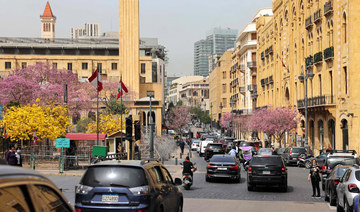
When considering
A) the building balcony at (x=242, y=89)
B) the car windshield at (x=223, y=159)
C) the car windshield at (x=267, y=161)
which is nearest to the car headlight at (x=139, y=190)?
the car windshield at (x=267, y=161)

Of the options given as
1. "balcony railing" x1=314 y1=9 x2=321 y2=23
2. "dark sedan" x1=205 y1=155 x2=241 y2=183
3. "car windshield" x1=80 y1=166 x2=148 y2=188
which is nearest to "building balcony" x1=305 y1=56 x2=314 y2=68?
"balcony railing" x1=314 y1=9 x2=321 y2=23

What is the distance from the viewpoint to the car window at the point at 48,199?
4.03 m

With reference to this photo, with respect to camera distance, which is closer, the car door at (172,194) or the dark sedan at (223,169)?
the car door at (172,194)

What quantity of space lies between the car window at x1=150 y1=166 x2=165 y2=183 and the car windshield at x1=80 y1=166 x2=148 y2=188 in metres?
0.64

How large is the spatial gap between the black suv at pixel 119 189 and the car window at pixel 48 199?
17.4 feet

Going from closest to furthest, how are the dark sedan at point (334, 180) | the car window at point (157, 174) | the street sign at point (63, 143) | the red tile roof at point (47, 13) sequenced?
1. the car window at point (157, 174)
2. the dark sedan at point (334, 180)
3. the street sign at point (63, 143)
4. the red tile roof at point (47, 13)

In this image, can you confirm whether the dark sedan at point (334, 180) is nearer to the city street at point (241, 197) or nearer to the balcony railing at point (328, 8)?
the city street at point (241, 197)

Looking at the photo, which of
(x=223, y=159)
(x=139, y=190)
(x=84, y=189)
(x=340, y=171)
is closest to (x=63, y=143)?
(x=223, y=159)

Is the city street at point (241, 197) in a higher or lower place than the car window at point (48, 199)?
lower

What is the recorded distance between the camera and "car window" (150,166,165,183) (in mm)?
10812

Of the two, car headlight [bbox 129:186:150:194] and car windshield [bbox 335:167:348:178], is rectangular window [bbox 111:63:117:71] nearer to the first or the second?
car windshield [bbox 335:167:348:178]

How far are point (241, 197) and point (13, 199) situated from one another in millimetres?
18219

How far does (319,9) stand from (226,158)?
27.8m

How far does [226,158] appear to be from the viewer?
1085 inches
